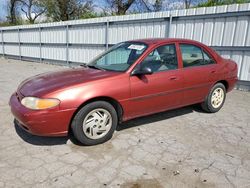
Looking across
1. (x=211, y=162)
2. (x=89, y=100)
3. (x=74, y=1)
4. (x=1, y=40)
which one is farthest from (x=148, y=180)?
(x=74, y=1)

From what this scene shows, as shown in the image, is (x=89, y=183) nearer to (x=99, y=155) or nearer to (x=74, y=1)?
(x=99, y=155)

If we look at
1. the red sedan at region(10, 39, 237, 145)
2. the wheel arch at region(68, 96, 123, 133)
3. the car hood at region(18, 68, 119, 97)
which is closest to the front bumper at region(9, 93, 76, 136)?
the red sedan at region(10, 39, 237, 145)

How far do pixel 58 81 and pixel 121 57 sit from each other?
1.30 meters

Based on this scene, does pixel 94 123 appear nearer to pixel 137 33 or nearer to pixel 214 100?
pixel 214 100

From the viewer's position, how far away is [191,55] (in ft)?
14.6

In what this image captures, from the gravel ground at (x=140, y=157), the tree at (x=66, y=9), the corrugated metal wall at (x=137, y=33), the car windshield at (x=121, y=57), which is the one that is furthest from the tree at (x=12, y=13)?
the car windshield at (x=121, y=57)

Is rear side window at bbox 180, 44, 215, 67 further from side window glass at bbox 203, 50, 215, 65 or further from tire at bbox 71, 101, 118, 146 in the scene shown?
tire at bbox 71, 101, 118, 146

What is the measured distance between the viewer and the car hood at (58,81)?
325 cm

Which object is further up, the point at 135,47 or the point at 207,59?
the point at 135,47

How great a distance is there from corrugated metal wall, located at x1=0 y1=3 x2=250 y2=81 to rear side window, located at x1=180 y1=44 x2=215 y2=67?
2.79 metres

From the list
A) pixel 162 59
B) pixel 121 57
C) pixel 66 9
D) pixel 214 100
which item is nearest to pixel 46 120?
pixel 121 57

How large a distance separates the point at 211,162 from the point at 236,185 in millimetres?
488

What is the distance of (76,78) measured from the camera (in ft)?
11.5

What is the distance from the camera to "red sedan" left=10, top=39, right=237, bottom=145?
3.13 meters
